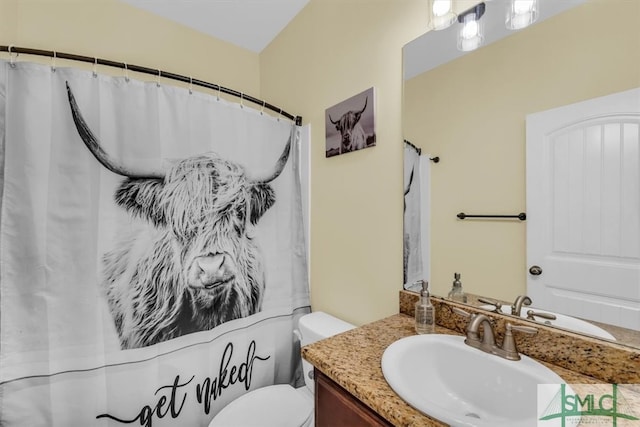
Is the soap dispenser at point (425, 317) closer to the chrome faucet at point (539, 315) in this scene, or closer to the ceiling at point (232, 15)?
the chrome faucet at point (539, 315)

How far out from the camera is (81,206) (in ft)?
3.62

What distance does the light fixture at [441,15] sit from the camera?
1009 mm

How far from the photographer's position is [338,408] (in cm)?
77

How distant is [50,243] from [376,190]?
1.31 m

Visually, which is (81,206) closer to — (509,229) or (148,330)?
(148,330)

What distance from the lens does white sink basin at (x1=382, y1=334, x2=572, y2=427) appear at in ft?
2.23

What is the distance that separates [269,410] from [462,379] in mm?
879

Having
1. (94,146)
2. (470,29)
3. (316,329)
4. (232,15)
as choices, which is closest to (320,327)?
(316,329)

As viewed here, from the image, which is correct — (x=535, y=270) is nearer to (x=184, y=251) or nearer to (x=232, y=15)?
(x=184, y=251)
